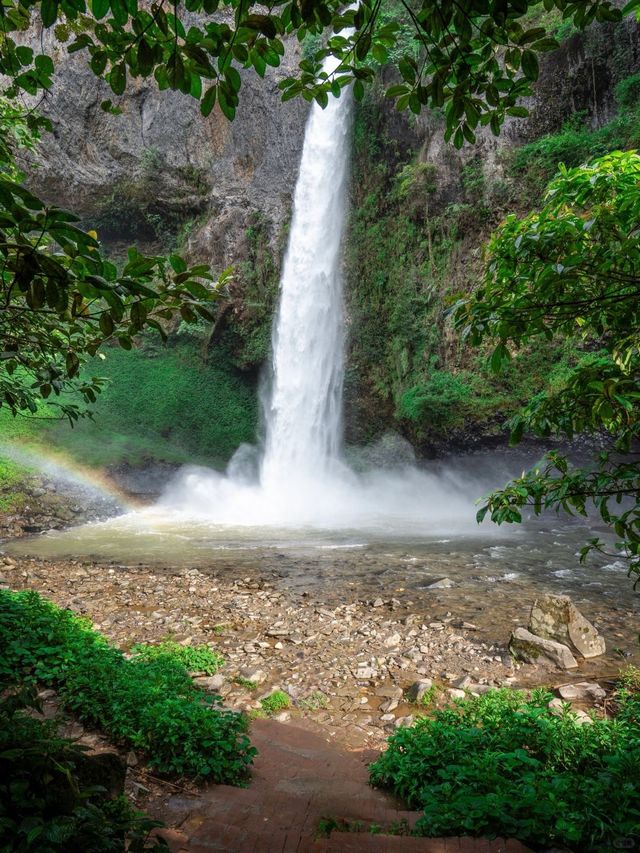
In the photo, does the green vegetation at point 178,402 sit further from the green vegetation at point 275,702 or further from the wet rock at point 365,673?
the green vegetation at point 275,702

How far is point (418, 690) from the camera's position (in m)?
3.91

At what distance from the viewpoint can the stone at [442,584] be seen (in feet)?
22.0

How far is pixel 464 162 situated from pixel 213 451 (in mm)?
13679

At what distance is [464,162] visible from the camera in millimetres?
14648

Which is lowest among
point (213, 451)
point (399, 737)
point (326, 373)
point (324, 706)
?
point (324, 706)

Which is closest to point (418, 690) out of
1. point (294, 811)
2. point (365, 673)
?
point (365, 673)

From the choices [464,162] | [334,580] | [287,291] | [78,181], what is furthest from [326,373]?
[78,181]

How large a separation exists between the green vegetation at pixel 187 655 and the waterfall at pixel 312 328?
503 inches

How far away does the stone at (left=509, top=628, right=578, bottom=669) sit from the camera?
4.36 metres

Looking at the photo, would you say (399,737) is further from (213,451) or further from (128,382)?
(128,382)

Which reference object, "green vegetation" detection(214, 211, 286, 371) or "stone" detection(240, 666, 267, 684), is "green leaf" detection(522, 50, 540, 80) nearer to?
"stone" detection(240, 666, 267, 684)

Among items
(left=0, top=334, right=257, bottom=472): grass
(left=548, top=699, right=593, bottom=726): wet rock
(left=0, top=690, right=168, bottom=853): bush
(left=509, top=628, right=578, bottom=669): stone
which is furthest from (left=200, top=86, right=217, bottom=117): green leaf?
(left=0, top=334, right=257, bottom=472): grass

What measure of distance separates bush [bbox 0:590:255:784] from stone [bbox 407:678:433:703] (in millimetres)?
1569

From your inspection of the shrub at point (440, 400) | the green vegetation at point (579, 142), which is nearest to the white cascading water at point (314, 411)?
the shrub at point (440, 400)
